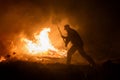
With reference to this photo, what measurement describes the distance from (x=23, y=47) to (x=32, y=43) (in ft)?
2.04

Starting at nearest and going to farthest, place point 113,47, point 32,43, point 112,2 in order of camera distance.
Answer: point 32,43 → point 113,47 → point 112,2

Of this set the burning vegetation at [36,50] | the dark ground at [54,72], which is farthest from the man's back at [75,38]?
the burning vegetation at [36,50]

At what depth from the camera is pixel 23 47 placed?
66.2 ft


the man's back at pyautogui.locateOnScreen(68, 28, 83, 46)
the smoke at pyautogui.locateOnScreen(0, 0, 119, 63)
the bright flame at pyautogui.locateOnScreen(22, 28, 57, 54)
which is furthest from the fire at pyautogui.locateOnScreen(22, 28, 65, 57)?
the man's back at pyautogui.locateOnScreen(68, 28, 83, 46)

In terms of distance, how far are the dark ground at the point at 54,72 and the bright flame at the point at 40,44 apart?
4.55 meters

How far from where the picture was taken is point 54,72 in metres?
13.9

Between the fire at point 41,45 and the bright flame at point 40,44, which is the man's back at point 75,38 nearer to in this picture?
the fire at point 41,45

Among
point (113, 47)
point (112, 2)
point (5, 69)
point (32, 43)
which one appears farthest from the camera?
point (112, 2)

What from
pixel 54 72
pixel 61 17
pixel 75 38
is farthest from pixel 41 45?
pixel 54 72

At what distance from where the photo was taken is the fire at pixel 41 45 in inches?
762

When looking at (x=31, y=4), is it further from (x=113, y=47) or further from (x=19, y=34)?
(x=113, y=47)

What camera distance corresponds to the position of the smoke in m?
23.5

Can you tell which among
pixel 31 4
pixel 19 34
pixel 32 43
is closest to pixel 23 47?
pixel 32 43

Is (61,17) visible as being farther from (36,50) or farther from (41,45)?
(36,50)
